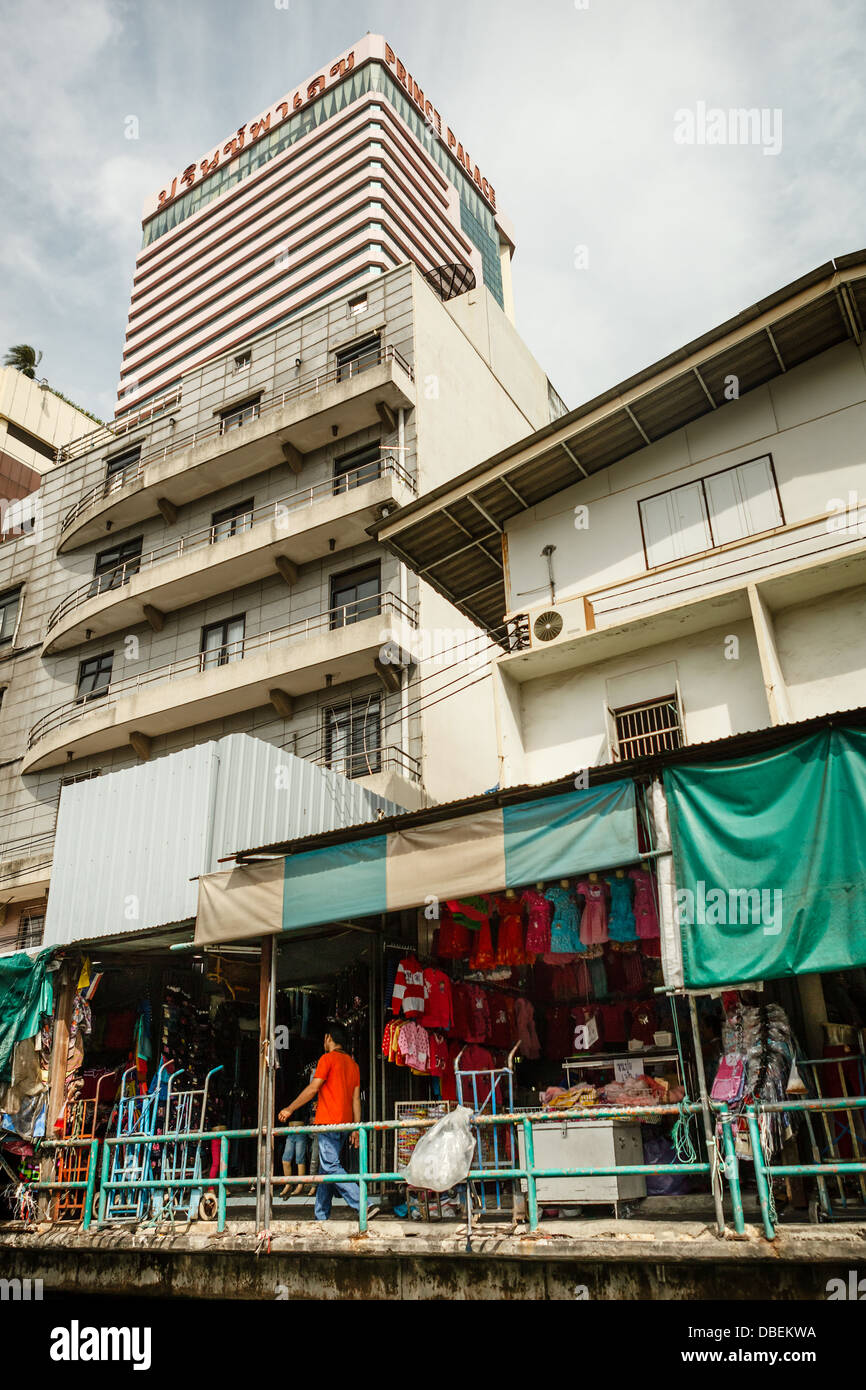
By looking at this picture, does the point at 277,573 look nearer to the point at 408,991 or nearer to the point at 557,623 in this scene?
the point at 557,623

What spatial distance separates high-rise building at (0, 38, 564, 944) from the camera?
21.8 metres

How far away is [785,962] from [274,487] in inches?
829

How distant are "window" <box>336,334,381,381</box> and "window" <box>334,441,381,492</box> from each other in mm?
2245

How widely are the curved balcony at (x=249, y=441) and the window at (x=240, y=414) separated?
6 cm

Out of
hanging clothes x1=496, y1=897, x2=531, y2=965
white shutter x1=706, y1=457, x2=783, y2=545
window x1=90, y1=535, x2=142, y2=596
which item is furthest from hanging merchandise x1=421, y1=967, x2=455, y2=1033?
window x1=90, y1=535, x2=142, y2=596

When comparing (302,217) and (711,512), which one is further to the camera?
(302,217)

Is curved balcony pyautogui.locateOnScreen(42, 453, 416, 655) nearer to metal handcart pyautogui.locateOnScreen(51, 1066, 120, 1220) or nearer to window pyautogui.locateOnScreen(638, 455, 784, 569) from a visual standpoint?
window pyautogui.locateOnScreen(638, 455, 784, 569)

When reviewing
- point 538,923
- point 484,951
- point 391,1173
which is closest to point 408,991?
point 484,951

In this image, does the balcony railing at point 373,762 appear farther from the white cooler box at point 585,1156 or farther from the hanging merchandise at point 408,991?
the white cooler box at point 585,1156

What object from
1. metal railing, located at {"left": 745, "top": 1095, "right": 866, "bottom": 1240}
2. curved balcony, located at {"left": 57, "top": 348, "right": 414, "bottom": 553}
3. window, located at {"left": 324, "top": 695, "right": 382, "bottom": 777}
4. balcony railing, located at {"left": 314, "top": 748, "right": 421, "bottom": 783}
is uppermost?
curved balcony, located at {"left": 57, "top": 348, "right": 414, "bottom": 553}

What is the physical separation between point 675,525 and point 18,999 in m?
11.1

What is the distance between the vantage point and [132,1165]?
10922 millimetres

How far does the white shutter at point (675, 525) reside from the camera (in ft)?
44.9

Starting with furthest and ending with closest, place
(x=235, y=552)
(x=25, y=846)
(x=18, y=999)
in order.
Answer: (x=25, y=846) < (x=235, y=552) < (x=18, y=999)
